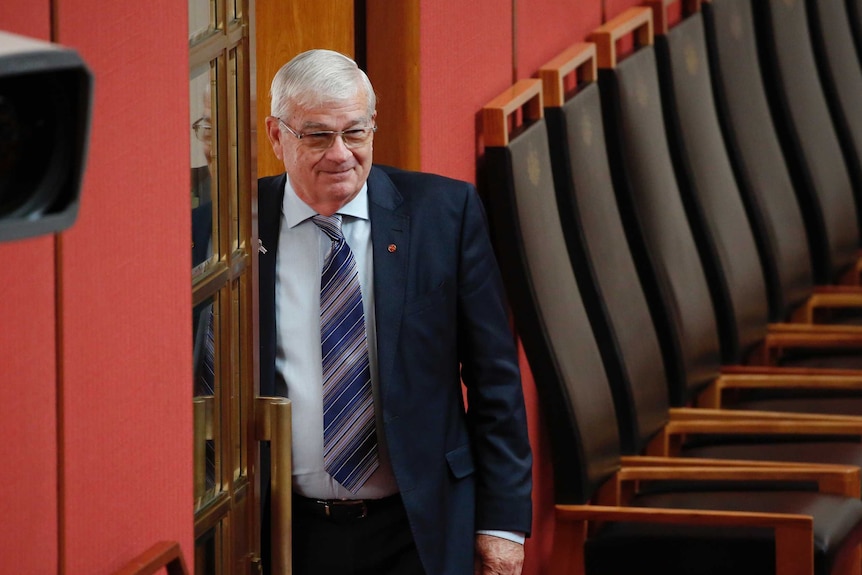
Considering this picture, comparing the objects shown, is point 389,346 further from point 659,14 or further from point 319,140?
point 659,14

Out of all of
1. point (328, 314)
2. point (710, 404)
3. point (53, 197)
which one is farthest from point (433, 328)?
point (710, 404)

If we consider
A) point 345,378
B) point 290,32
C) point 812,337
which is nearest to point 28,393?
point 345,378

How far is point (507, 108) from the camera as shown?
1622 mm

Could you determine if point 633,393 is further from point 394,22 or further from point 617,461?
point 394,22

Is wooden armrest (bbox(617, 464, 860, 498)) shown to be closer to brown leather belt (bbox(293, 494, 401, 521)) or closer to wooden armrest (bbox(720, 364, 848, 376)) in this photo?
wooden armrest (bbox(720, 364, 848, 376))

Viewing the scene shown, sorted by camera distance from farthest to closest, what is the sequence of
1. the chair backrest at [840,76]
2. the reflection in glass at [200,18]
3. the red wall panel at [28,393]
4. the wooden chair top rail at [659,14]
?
the chair backrest at [840,76] < the wooden chair top rail at [659,14] < the reflection in glass at [200,18] < the red wall panel at [28,393]

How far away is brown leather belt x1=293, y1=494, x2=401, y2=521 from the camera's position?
1152 mm

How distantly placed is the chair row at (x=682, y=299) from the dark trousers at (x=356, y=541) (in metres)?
0.45

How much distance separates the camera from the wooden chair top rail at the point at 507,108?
1.60 metres

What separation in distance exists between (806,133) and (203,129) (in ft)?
5.82

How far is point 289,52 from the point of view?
1484 mm

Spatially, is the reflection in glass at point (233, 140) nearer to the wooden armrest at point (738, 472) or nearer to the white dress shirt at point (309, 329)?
the white dress shirt at point (309, 329)

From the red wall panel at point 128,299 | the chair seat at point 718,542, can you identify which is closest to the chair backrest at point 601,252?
the chair seat at point 718,542

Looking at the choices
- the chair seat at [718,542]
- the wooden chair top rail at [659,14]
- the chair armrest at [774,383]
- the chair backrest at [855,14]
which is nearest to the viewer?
the chair seat at [718,542]
